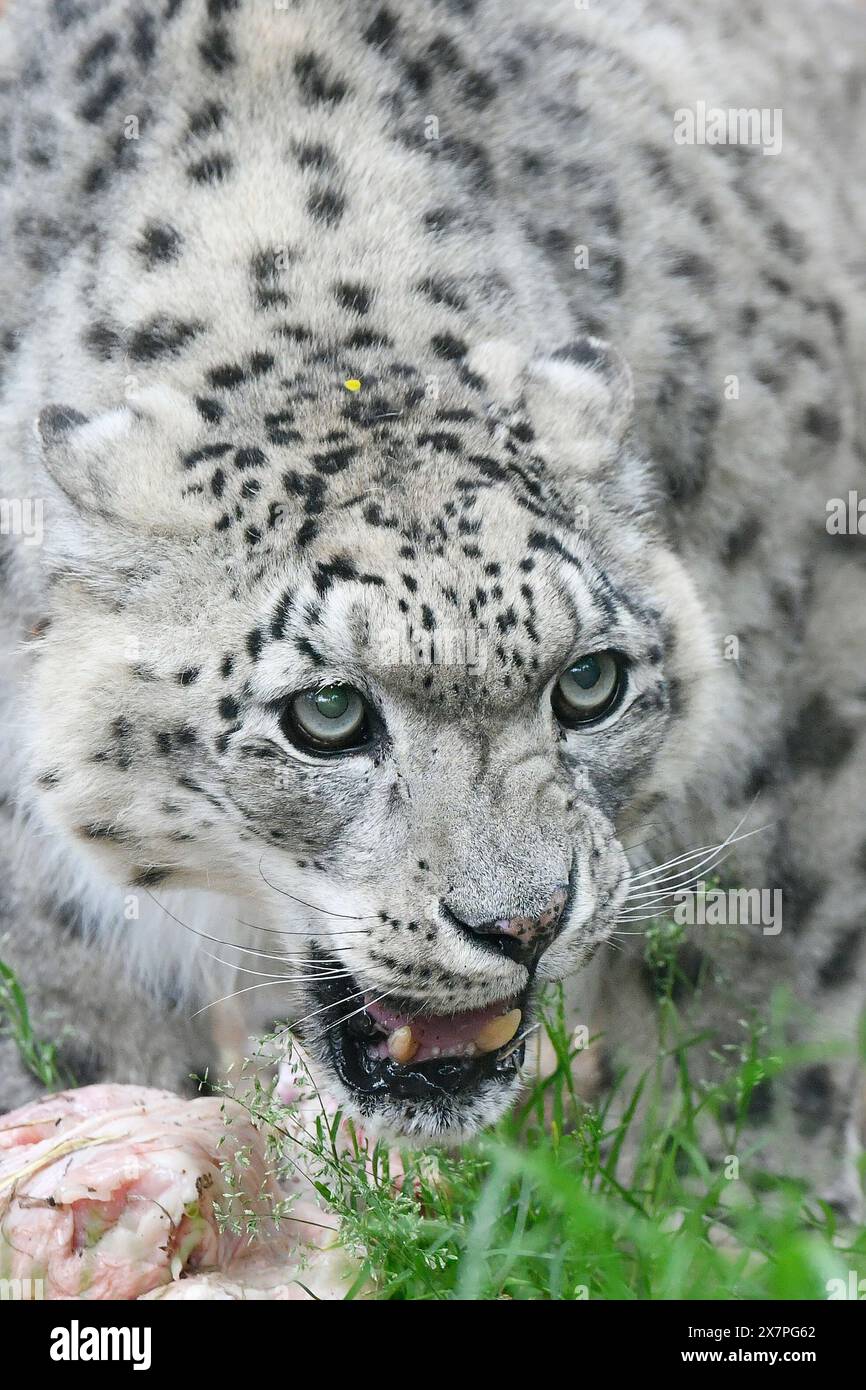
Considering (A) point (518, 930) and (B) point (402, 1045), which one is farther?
(B) point (402, 1045)

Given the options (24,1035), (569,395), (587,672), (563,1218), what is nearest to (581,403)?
(569,395)

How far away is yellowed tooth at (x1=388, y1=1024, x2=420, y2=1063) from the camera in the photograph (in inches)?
165

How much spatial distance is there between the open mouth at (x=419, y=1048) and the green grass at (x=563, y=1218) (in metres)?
0.16

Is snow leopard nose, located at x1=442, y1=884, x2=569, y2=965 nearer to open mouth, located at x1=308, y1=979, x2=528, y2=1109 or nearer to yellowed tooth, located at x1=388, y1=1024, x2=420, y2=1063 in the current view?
open mouth, located at x1=308, y1=979, x2=528, y2=1109

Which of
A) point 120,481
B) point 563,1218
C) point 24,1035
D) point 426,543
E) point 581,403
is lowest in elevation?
point 563,1218

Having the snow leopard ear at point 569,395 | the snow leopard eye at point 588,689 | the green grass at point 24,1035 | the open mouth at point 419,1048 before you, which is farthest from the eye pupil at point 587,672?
the green grass at point 24,1035

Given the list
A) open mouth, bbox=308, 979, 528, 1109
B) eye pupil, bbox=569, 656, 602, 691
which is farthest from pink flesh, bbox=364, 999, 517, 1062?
eye pupil, bbox=569, 656, 602, 691

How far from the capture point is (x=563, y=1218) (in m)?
4.45

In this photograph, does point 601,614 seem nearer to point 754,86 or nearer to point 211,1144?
point 211,1144

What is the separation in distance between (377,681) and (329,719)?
15 cm

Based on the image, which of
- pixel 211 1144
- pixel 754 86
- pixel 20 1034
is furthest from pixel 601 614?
pixel 754 86

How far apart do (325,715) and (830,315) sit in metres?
2.66

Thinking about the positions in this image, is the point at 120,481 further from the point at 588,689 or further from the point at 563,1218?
the point at 563,1218

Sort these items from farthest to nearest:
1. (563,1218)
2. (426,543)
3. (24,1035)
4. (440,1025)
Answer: (24,1035)
(563,1218)
(440,1025)
(426,543)
